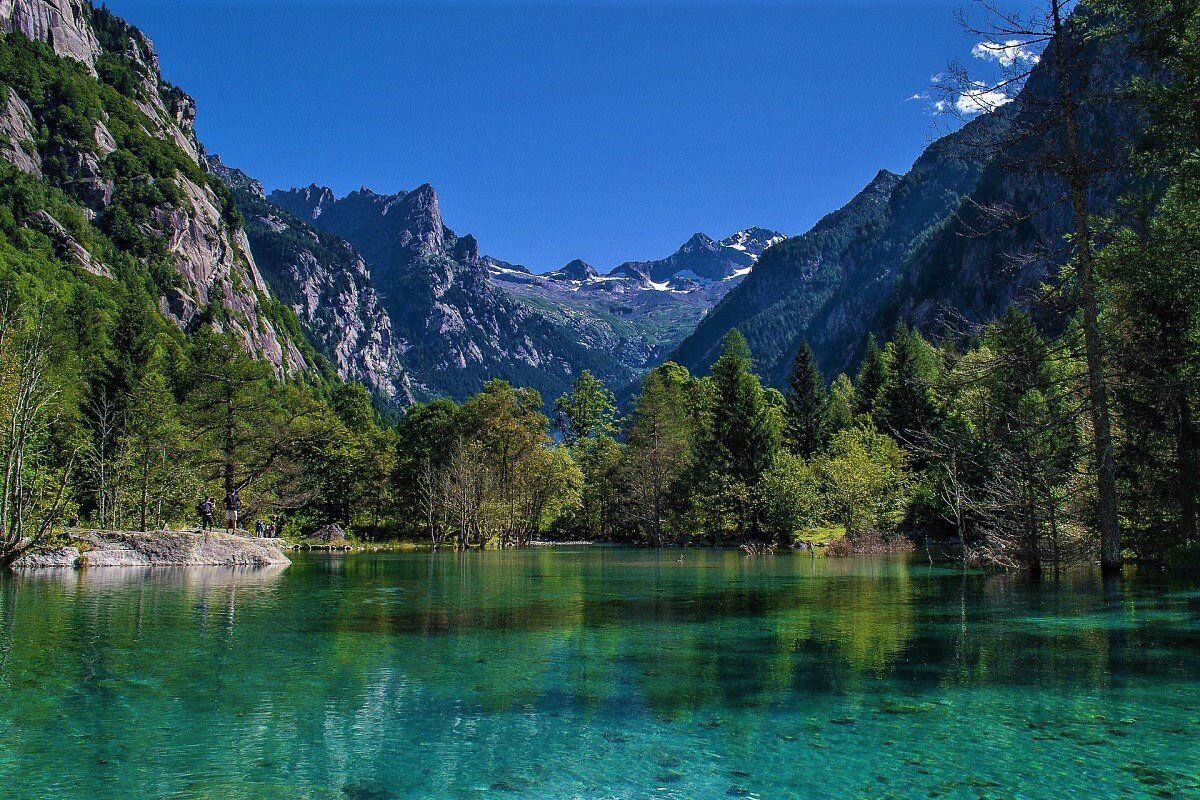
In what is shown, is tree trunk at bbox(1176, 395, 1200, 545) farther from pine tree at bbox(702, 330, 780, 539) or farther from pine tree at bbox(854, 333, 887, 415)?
pine tree at bbox(854, 333, 887, 415)

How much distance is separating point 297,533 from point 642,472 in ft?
94.0

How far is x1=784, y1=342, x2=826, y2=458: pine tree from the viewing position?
232 ft

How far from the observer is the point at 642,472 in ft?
211

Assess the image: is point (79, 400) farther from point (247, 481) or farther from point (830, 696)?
point (830, 696)

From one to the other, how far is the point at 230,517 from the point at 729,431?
36079 millimetres

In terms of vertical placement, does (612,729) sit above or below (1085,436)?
A: below

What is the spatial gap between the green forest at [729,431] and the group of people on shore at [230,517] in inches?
39.1

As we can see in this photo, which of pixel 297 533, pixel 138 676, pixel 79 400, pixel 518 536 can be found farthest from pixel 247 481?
pixel 138 676

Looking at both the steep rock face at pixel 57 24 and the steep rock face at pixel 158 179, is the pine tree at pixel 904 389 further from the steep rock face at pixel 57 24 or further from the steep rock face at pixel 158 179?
the steep rock face at pixel 57 24

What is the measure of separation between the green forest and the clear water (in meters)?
6.05

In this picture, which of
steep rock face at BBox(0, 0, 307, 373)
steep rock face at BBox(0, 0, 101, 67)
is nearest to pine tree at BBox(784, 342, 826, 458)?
steep rock face at BBox(0, 0, 307, 373)

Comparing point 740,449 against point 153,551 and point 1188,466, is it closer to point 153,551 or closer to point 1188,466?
point 1188,466

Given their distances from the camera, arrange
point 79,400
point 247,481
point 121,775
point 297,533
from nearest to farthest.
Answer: point 121,775 → point 79,400 → point 247,481 → point 297,533

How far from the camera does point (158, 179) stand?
12875 cm
